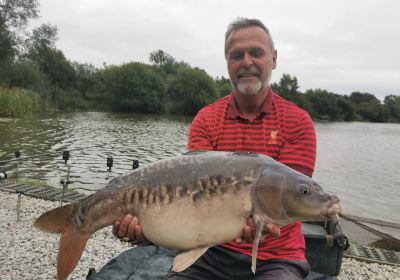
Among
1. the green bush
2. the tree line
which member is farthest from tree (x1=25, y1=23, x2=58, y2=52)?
the green bush

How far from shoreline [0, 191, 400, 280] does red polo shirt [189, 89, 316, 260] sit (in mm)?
2184

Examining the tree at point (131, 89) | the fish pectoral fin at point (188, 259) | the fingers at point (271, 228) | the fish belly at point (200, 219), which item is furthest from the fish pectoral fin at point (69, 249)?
the tree at point (131, 89)

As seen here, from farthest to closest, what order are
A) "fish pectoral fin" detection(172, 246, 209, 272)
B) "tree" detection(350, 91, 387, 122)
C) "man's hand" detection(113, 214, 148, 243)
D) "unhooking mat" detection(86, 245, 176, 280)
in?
"tree" detection(350, 91, 387, 122)
"unhooking mat" detection(86, 245, 176, 280)
"man's hand" detection(113, 214, 148, 243)
"fish pectoral fin" detection(172, 246, 209, 272)

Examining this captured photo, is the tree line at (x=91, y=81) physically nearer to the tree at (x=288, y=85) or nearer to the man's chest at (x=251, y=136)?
the tree at (x=288, y=85)

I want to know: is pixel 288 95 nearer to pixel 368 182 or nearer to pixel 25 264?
pixel 368 182

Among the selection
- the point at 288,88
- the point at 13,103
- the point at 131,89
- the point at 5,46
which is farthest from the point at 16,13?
the point at 288,88

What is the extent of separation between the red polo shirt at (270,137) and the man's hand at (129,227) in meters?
0.62

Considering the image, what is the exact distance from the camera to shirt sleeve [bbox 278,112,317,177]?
2457 mm

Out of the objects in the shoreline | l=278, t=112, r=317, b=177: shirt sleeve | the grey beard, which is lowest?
the shoreline

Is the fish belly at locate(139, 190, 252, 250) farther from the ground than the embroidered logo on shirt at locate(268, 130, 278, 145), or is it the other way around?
the embroidered logo on shirt at locate(268, 130, 278, 145)

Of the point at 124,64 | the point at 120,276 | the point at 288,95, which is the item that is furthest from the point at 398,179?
the point at 288,95

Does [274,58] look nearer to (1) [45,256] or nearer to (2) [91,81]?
(1) [45,256]

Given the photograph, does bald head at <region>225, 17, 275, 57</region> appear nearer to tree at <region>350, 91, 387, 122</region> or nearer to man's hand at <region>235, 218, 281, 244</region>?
man's hand at <region>235, 218, 281, 244</region>

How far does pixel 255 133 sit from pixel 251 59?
49 cm
